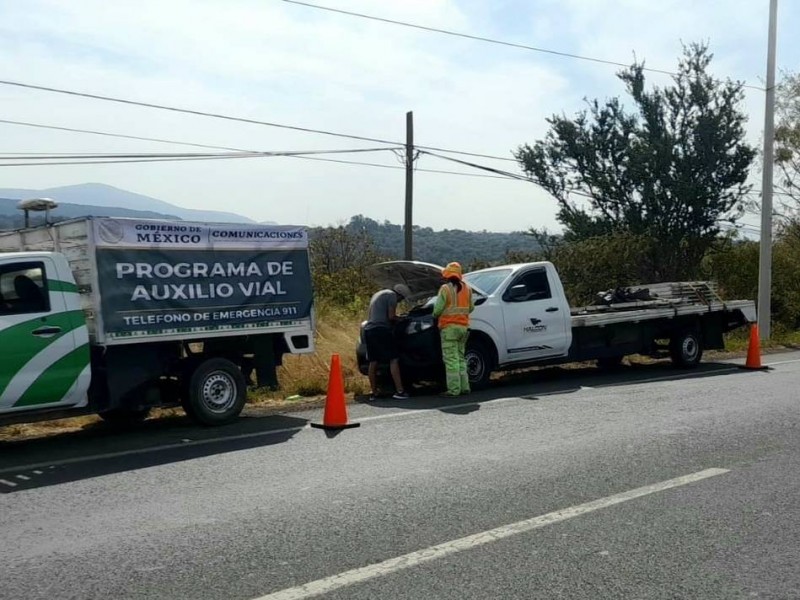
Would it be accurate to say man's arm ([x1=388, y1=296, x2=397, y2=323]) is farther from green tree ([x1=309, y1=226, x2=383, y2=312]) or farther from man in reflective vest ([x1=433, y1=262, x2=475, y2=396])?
green tree ([x1=309, y1=226, x2=383, y2=312])

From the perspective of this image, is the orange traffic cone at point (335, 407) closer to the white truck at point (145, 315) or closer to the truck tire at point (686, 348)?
the white truck at point (145, 315)

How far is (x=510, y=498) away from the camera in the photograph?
5984 millimetres

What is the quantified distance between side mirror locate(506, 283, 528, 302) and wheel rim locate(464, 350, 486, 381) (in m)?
1.11

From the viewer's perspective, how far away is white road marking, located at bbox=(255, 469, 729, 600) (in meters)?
4.31

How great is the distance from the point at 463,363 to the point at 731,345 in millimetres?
11063

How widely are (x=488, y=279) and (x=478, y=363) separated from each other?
1.60m

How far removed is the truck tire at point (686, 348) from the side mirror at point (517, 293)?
12.5 ft

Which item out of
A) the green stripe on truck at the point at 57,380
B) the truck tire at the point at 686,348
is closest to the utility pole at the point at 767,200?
the truck tire at the point at 686,348

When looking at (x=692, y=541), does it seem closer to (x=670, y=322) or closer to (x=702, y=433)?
(x=702, y=433)

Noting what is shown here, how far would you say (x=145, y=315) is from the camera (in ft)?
29.0

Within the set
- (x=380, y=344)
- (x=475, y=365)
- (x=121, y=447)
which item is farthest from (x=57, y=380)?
(x=475, y=365)

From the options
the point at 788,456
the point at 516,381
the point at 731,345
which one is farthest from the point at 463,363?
the point at 731,345

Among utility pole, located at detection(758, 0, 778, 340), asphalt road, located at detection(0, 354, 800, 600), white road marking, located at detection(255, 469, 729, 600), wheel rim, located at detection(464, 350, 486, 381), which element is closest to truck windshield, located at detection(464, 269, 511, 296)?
wheel rim, located at detection(464, 350, 486, 381)

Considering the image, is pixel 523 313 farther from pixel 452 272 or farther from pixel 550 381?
pixel 452 272
